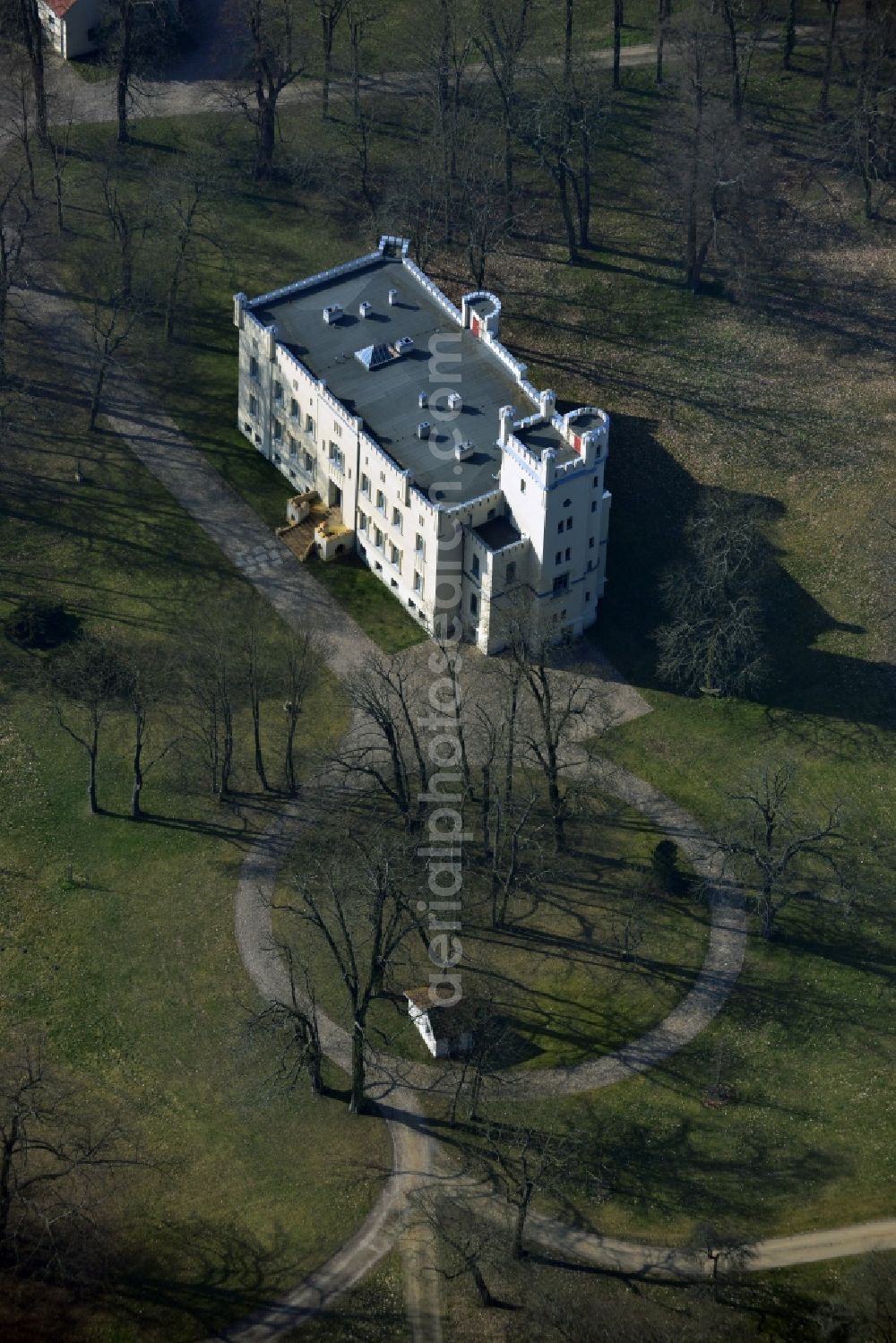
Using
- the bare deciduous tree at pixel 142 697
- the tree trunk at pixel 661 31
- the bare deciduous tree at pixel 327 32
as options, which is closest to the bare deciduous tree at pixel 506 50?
the tree trunk at pixel 661 31

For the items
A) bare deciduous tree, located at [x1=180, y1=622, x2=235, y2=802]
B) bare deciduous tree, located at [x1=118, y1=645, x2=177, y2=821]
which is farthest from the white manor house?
bare deciduous tree, located at [x1=118, y1=645, x2=177, y2=821]

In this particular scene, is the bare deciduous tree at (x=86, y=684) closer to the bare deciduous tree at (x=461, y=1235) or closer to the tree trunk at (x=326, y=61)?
the bare deciduous tree at (x=461, y=1235)

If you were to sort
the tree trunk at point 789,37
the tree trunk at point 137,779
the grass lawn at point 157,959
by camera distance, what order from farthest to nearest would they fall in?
1. the tree trunk at point 789,37
2. the tree trunk at point 137,779
3. the grass lawn at point 157,959

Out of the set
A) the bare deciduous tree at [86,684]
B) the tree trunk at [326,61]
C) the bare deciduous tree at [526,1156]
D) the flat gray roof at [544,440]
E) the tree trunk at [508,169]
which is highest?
the tree trunk at [326,61]

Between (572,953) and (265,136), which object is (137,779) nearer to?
(572,953)

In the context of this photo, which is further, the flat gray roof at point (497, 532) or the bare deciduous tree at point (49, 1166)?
the flat gray roof at point (497, 532)

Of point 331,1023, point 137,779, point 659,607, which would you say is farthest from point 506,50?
point 331,1023

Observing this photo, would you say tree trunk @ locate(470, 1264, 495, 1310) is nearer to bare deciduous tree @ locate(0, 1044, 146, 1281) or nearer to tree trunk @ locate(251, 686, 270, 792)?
bare deciduous tree @ locate(0, 1044, 146, 1281)
